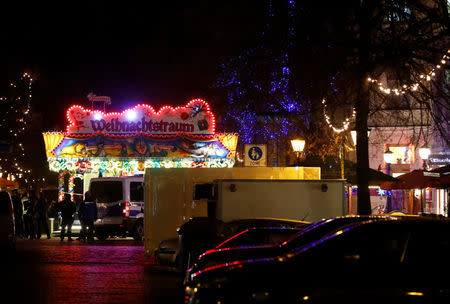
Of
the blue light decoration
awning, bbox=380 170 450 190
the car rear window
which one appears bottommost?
the car rear window

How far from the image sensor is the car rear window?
18120 mm

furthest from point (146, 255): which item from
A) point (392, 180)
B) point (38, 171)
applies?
point (38, 171)

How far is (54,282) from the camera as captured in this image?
42.8 feet

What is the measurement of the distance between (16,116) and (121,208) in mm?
19433

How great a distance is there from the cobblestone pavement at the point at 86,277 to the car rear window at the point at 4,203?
1447 millimetres

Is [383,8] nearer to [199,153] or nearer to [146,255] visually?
[146,255]

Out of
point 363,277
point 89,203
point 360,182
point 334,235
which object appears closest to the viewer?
point 363,277

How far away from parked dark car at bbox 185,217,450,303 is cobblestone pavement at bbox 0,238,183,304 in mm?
4910

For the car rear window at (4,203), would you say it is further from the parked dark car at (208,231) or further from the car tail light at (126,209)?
the parked dark car at (208,231)

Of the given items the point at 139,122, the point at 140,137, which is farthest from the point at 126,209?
the point at 139,122

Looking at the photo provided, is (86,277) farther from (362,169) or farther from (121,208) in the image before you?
(121,208)

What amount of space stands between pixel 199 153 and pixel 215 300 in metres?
21.3

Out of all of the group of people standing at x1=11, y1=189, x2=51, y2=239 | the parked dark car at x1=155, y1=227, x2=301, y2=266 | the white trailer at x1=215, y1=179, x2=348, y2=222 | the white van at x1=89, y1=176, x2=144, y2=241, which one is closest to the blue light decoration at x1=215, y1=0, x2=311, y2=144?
the white trailer at x1=215, y1=179, x2=348, y2=222

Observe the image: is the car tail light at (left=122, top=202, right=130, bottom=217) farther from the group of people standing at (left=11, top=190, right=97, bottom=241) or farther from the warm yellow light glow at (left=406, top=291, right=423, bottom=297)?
the warm yellow light glow at (left=406, top=291, right=423, bottom=297)
